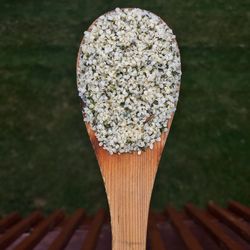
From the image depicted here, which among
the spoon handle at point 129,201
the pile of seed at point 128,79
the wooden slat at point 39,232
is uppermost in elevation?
the pile of seed at point 128,79

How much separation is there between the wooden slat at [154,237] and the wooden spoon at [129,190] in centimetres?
9

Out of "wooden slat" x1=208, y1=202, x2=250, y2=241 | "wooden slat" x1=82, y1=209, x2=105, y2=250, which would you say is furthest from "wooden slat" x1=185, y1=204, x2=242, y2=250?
"wooden slat" x1=82, y1=209, x2=105, y2=250

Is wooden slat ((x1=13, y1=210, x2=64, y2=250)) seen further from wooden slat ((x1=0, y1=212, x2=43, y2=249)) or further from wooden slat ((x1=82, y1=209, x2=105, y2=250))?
wooden slat ((x1=82, y1=209, x2=105, y2=250))

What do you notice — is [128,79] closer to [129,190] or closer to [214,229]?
[129,190]

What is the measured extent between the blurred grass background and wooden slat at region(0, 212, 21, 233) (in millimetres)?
167

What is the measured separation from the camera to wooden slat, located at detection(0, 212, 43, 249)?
5.91 ft

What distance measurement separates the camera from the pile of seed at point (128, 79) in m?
1.56

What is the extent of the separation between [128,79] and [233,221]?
0.63 metres

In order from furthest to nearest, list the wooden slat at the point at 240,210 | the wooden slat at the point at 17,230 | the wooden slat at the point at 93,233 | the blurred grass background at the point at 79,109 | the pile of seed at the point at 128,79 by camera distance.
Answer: the blurred grass background at the point at 79,109 < the wooden slat at the point at 240,210 < the wooden slat at the point at 17,230 < the wooden slat at the point at 93,233 < the pile of seed at the point at 128,79

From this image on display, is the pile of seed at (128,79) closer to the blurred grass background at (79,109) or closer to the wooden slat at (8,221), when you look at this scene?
the wooden slat at (8,221)

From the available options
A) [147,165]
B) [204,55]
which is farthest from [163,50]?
[204,55]

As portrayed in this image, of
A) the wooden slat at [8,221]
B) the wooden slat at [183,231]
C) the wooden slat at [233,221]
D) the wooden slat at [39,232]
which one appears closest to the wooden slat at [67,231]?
the wooden slat at [39,232]

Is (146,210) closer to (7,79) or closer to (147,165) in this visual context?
Result: (147,165)

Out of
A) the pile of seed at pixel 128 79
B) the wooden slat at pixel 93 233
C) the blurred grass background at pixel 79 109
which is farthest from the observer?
the blurred grass background at pixel 79 109
